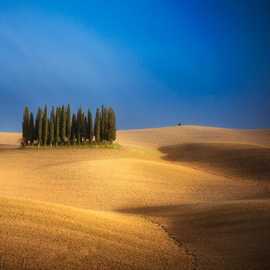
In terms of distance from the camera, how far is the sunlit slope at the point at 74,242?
8.05m

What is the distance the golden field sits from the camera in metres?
8.80

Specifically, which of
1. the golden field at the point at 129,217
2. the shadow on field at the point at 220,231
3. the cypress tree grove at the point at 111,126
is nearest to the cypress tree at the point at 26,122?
the cypress tree grove at the point at 111,126

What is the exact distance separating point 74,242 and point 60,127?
3968cm

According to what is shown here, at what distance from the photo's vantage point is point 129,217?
15.8 m

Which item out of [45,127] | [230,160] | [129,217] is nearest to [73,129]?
[45,127]

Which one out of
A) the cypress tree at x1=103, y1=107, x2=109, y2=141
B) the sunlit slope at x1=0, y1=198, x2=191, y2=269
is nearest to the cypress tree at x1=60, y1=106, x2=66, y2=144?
the cypress tree at x1=103, y1=107, x2=109, y2=141

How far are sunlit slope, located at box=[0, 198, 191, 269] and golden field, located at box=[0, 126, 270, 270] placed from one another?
0.9 inches

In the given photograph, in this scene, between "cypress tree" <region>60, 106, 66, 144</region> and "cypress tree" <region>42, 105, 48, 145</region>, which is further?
"cypress tree" <region>60, 106, 66, 144</region>

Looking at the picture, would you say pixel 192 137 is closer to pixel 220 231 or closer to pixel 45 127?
pixel 45 127

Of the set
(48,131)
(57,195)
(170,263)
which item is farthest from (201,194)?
(48,131)

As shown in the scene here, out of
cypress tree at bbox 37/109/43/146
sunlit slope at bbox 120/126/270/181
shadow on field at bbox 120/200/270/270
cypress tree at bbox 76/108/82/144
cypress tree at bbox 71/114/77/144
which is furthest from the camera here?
cypress tree at bbox 71/114/77/144

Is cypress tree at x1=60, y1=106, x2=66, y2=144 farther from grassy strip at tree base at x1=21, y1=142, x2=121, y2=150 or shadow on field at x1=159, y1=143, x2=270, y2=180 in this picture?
shadow on field at x1=159, y1=143, x2=270, y2=180

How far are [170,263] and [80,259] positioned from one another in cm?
200

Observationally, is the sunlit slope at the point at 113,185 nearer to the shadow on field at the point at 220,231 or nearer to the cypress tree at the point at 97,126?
the shadow on field at the point at 220,231
